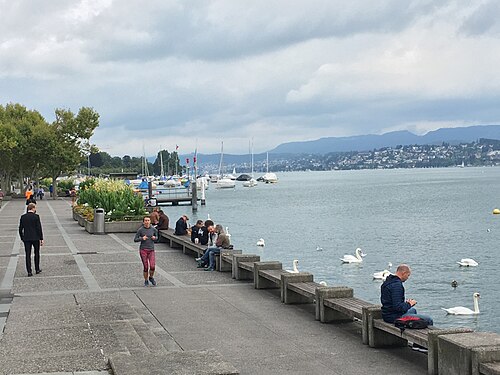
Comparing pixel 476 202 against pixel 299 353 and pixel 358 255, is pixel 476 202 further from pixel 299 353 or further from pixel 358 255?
pixel 299 353

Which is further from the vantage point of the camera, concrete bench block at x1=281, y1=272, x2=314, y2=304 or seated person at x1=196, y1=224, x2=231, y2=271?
seated person at x1=196, y1=224, x2=231, y2=271

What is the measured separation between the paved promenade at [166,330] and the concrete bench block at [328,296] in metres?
0.25

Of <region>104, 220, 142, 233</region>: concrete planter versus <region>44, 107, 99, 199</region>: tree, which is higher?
<region>44, 107, 99, 199</region>: tree

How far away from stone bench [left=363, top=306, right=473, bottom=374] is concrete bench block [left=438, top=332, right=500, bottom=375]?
206 millimetres

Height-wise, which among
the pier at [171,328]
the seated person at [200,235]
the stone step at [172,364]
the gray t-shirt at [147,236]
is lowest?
the pier at [171,328]

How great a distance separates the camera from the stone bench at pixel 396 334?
353 inches

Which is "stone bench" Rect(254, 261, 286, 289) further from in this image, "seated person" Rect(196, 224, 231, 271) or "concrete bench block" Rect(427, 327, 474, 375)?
"concrete bench block" Rect(427, 327, 474, 375)

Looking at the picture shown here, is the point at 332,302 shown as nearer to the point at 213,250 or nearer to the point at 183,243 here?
the point at 213,250

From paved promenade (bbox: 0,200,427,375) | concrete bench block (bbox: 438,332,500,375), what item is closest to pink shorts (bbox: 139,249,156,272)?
paved promenade (bbox: 0,200,427,375)

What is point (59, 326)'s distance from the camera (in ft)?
38.2

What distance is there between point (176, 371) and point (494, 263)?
29.5 m

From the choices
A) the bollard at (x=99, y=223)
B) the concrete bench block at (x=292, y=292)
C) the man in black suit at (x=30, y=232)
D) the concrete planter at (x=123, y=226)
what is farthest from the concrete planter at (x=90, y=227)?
the concrete bench block at (x=292, y=292)

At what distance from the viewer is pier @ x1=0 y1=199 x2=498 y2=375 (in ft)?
30.6

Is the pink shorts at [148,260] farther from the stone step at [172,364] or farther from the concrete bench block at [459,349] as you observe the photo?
the concrete bench block at [459,349]
